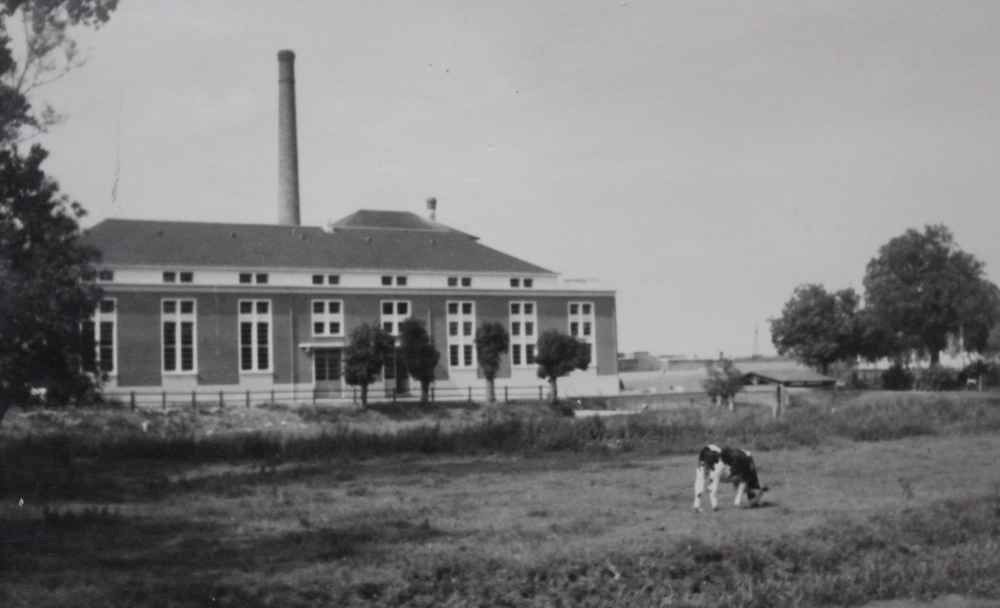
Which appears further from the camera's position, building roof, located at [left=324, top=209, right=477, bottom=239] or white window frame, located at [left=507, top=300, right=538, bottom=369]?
building roof, located at [left=324, top=209, right=477, bottom=239]

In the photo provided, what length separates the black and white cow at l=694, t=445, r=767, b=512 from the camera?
640 inches

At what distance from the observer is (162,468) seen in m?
26.9

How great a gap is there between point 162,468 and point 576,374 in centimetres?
4984

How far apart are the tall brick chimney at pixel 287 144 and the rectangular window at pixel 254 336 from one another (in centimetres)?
1131

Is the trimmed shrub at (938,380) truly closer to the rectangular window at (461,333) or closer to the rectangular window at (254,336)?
the rectangular window at (461,333)

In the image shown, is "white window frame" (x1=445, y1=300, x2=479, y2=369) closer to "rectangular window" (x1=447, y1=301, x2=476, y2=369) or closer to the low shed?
"rectangular window" (x1=447, y1=301, x2=476, y2=369)

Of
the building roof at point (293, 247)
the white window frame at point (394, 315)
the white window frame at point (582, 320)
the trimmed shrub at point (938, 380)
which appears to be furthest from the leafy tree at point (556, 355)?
the trimmed shrub at point (938, 380)

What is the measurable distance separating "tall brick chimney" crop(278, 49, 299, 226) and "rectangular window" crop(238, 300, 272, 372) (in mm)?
11309

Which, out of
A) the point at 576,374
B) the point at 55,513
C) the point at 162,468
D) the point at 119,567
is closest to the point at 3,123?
the point at 162,468

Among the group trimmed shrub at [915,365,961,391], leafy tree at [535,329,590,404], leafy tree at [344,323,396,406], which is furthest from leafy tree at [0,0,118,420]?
trimmed shrub at [915,365,961,391]

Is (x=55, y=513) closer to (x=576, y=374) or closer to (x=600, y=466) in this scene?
(x=600, y=466)

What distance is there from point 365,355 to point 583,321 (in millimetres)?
22444

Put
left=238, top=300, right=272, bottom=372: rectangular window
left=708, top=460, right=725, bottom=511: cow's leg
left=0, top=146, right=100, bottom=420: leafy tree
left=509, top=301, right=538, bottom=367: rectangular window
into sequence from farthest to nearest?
left=509, top=301, right=538, bottom=367: rectangular window
left=238, top=300, right=272, bottom=372: rectangular window
left=0, top=146, right=100, bottom=420: leafy tree
left=708, top=460, right=725, bottom=511: cow's leg

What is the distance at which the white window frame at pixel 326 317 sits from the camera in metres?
67.9
